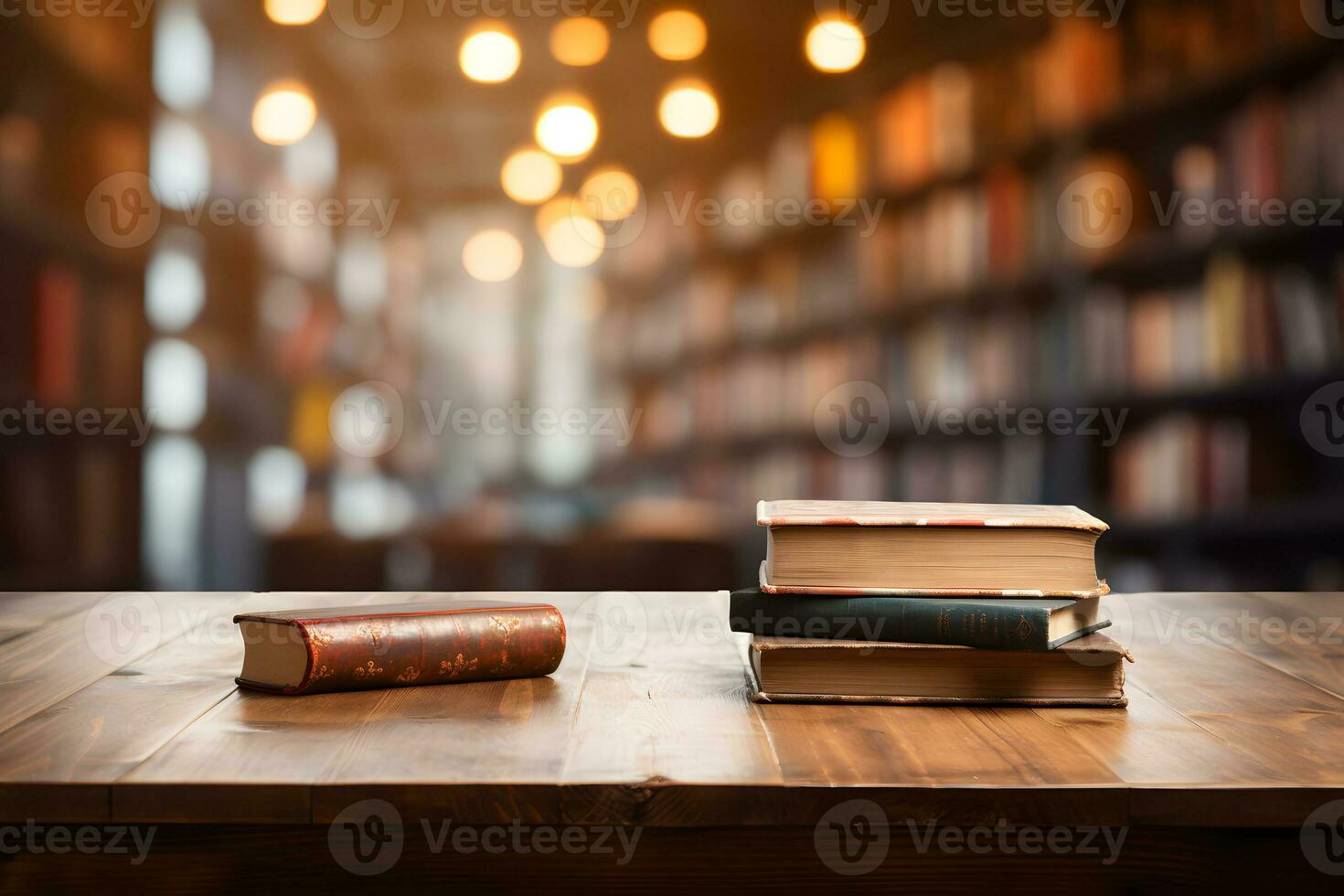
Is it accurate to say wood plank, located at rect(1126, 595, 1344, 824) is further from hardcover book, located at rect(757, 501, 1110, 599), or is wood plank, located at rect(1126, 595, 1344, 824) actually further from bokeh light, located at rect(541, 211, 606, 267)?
bokeh light, located at rect(541, 211, 606, 267)

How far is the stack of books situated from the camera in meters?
0.85

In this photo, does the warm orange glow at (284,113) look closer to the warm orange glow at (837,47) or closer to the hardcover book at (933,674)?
the warm orange glow at (837,47)

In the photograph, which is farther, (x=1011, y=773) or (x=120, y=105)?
(x=120, y=105)

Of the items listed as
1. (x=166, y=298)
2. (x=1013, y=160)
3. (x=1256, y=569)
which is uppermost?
(x=1013, y=160)

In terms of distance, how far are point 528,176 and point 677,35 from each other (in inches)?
15.3

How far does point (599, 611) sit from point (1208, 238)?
1.41 metres

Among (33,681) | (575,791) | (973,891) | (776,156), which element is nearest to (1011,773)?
(973,891)

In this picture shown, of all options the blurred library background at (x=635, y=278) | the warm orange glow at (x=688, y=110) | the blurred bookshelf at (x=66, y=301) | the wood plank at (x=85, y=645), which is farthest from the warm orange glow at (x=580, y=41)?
the wood plank at (x=85, y=645)

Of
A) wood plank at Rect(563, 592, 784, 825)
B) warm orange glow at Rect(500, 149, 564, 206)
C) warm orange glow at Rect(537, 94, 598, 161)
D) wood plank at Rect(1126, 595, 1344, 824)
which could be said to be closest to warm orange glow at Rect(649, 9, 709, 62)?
warm orange glow at Rect(537, 94, 598, 161)

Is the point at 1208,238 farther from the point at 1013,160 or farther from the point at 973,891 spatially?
the point at 973,891

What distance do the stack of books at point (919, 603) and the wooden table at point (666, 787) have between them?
0.08 feet

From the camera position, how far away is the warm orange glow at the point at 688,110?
76.7 inches

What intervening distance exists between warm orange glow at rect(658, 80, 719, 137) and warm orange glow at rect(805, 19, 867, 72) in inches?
8.3

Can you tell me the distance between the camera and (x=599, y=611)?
1.35 meters
